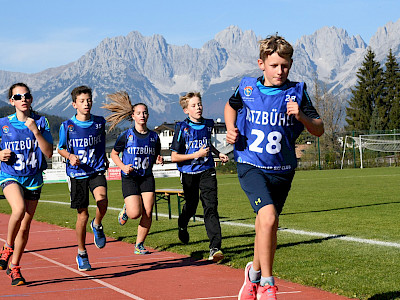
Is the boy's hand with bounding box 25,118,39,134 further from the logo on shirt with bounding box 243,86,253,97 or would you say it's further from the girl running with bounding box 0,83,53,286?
the logo on shirt with bounding box 243,86,253,97

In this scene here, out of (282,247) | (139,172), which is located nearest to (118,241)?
(139,172)

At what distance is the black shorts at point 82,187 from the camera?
26.0 ft

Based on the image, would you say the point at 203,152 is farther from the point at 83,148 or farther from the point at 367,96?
the point at 367,96

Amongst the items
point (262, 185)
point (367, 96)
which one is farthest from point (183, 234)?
point (367, 96)

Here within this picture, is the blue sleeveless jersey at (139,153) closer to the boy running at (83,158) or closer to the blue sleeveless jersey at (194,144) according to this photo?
the blue sleeveless jersey at (194,144)

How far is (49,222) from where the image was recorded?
15.4m

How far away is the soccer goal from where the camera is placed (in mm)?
52562

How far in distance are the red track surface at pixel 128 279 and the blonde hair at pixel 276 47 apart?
7.21 feet

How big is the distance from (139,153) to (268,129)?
3926 millimetres

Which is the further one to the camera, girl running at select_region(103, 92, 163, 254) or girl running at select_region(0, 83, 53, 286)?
girl running at select_region(103, 92, 163, 254)

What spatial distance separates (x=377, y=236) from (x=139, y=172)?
3.79 meters

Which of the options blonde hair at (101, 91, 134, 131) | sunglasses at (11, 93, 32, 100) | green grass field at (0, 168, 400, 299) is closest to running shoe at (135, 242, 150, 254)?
green grass field at (0, 168, 400, 299)

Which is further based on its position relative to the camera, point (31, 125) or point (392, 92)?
point (392, 92)

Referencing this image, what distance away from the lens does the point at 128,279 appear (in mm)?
7195
